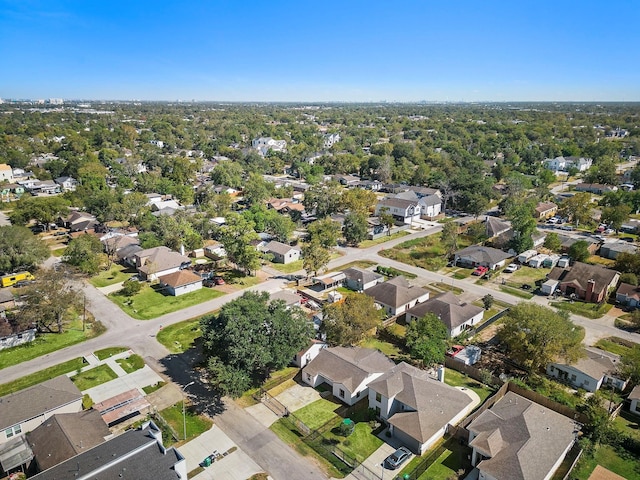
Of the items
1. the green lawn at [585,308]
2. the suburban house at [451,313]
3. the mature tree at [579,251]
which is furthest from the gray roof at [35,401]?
the mature tree at [579,251]

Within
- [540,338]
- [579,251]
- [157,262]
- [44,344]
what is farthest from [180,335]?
[579,251]

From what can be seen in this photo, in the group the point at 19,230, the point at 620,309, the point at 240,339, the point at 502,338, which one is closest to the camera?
the point at 240,339

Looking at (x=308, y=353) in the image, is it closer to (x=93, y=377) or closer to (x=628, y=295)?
(x=93, y=377)

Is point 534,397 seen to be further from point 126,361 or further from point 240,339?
point 126,361

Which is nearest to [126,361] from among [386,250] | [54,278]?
[54,278]

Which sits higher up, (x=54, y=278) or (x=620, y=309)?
(x=54, y=278)

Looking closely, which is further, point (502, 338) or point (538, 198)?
point (538, 198)
